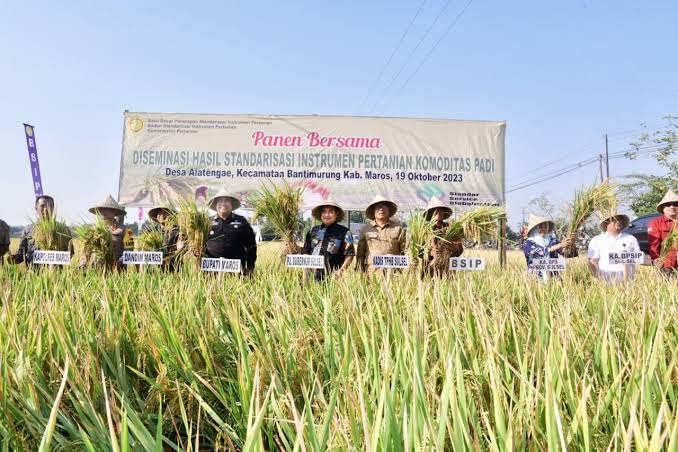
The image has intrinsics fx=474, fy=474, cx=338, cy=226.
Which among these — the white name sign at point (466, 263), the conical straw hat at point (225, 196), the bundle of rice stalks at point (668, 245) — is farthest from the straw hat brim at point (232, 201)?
the bundle of rice stalks at point (668, 245)

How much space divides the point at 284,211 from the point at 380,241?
0.92 m

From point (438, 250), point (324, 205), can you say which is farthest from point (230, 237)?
point (438, 250)

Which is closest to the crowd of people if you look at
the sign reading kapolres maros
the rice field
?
the rice field

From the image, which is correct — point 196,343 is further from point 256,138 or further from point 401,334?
point 256,138

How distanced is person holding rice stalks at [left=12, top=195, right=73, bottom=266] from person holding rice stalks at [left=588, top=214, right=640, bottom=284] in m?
5.29

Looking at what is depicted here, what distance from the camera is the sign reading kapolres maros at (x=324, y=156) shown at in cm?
731

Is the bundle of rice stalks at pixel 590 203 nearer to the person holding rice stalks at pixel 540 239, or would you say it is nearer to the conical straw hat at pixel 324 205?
the person holding rice stalks at pixel 540 239

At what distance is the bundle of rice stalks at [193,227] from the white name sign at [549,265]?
9.81 ft

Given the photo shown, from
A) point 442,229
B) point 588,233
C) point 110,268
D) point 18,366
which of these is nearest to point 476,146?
point 588,233

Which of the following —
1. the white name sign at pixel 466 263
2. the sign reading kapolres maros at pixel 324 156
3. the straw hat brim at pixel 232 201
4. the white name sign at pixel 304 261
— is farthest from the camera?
the sign reading kapolres maros at pixel 324 156

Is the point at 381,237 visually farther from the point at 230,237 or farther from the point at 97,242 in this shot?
the point at 97,242

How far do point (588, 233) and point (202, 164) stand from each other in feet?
17.7

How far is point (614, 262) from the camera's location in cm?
450

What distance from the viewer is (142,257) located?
4.10m
